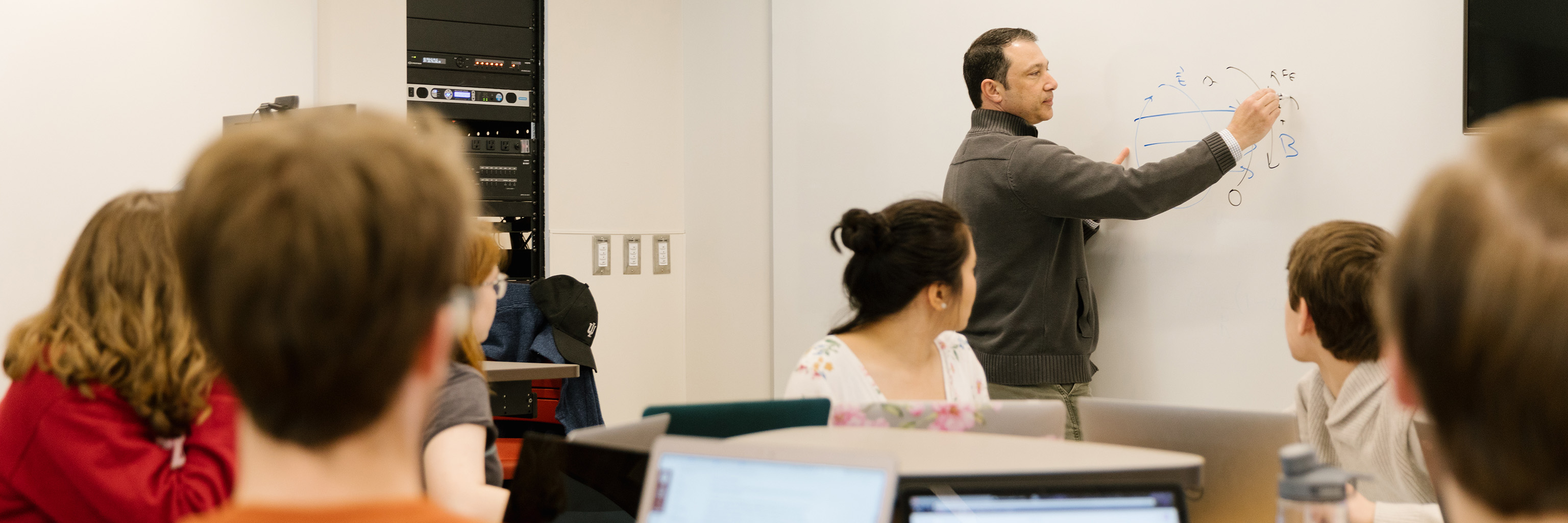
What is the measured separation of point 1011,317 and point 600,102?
204 cm

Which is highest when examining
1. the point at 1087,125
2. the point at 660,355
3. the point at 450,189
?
the point at 1087,125

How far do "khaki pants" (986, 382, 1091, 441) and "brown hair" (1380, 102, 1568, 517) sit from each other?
2151mm

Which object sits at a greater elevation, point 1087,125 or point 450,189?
point 1087,125

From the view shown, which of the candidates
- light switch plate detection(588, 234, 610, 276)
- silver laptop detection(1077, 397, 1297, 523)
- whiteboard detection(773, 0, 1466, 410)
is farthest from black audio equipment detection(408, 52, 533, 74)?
silver laptop detection(1077, 397, 1297, 523)

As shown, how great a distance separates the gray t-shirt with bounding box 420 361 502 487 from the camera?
1625mm

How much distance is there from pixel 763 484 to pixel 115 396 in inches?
37.7

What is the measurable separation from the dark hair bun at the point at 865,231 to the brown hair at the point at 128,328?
1057 mm

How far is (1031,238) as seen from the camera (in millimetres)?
2738

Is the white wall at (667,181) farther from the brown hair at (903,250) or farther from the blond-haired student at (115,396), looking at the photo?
the blond-haired student at (115,396)

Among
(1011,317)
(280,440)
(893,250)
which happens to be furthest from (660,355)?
(280,440)

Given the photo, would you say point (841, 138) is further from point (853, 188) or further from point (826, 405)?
point (826, 405)

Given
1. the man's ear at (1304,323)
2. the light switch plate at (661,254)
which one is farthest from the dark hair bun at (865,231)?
the light switch plate at (661,254)

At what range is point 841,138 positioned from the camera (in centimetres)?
371

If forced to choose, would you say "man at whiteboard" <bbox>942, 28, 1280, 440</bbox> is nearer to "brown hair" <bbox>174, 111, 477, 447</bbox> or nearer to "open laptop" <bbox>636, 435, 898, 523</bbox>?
"open laptop" <bbox>636, 435, 898, 523</bbox>
